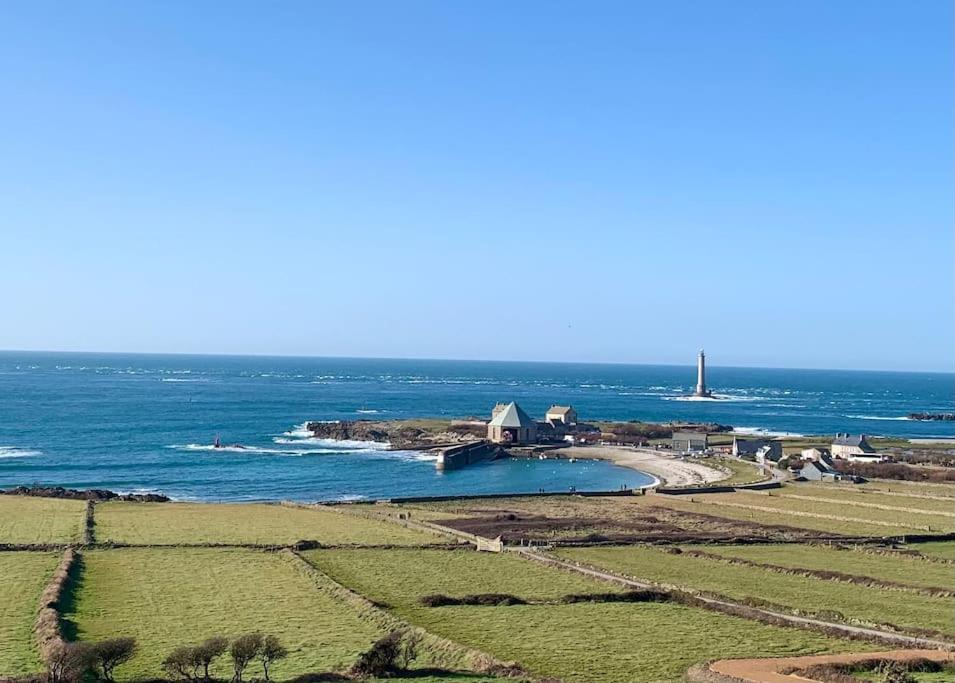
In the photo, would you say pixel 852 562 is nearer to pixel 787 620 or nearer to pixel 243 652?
pixel 787 620

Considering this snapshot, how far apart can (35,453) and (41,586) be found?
68.3 m

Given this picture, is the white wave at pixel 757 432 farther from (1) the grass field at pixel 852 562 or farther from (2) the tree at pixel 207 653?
(2) the tree at pixel 207 653

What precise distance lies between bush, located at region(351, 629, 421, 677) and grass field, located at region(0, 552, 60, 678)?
7635 millimetres

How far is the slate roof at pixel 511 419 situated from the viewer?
112m

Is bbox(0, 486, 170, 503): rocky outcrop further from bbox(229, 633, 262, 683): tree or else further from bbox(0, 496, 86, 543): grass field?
bbox(229, 633, 262, 683): tree

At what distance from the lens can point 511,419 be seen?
11219cm

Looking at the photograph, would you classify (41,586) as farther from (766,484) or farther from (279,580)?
(766,484)

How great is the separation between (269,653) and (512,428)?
8949cm

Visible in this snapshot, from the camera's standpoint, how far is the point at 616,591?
3319 centimetres

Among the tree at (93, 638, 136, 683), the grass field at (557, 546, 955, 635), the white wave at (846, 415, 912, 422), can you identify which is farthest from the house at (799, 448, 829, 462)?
the white wave at (846, 415, 912, 422)

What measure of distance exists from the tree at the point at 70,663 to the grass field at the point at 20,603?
884 millimetres

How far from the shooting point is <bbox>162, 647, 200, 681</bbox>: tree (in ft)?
71.1

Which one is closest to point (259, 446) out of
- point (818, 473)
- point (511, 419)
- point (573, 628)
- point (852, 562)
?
point (511, 419)

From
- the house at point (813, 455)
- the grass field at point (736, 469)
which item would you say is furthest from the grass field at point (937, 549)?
the house at point (813, 455)
